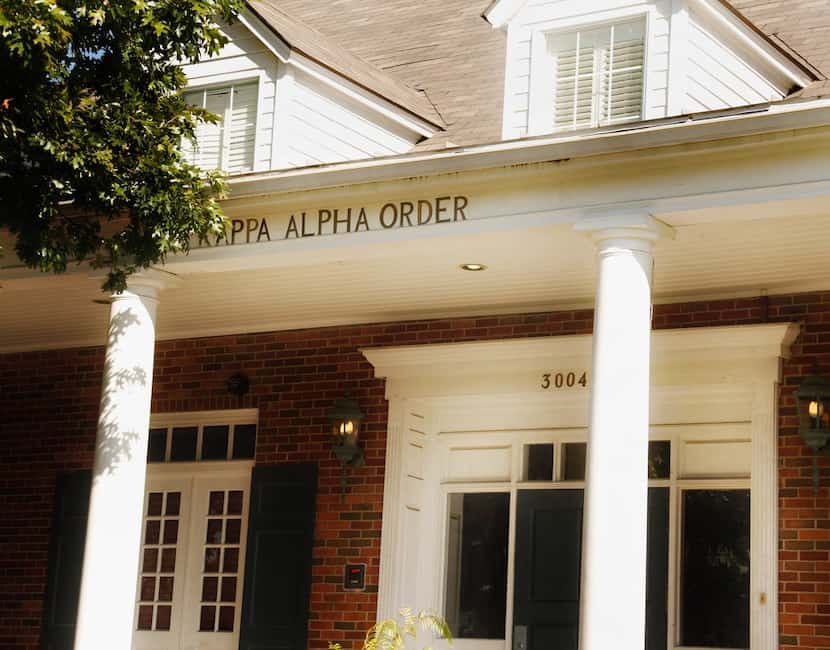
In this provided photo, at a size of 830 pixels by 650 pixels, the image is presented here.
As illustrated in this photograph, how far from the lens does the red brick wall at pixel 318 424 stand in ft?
34.1

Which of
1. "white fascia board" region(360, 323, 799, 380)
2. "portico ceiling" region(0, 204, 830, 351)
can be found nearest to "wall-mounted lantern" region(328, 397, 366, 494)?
"white fascia board" region(360, 323, 799, 380)

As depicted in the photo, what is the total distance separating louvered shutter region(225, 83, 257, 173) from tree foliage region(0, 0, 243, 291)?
150cm

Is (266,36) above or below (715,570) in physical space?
above

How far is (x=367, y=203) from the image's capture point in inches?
387

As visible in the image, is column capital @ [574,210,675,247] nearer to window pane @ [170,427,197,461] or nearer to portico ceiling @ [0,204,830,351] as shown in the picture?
portico ceiling @ [0,204,830,351]

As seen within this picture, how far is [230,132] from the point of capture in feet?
37.7

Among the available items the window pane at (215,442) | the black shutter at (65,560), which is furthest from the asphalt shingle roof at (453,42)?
the black shutter at (65,560)

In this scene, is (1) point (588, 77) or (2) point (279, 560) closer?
(1) point (588, 77)

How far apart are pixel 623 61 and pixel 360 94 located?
7.36 ft

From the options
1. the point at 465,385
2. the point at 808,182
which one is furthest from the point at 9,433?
the point at 808,182

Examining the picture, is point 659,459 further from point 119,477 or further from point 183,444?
point 183,444

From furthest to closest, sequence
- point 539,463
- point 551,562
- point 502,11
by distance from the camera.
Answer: point 539,463 → point 551,562 → point 502,11

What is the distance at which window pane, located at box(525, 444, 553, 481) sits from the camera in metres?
12.0

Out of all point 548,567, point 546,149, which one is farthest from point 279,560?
point 546,149
